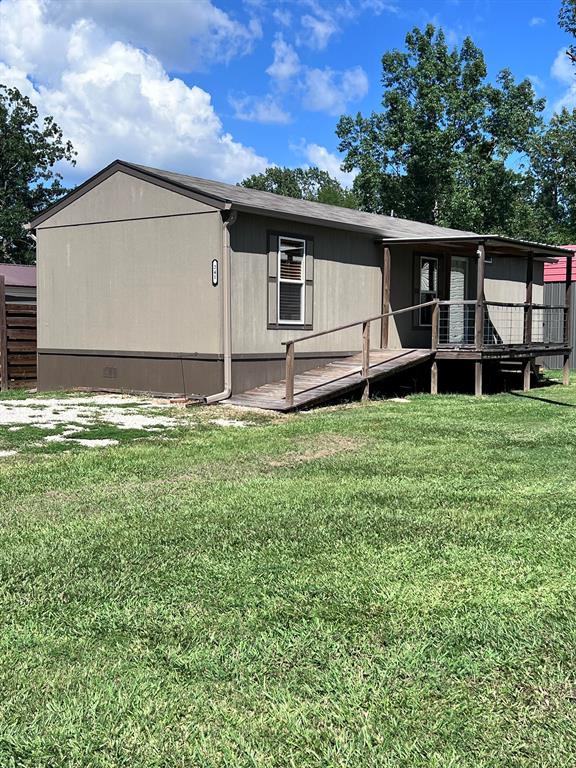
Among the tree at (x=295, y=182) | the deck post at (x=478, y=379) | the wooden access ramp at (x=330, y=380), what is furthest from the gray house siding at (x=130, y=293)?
the tree at (x=295, y=182)

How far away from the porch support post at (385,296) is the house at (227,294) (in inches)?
0.8

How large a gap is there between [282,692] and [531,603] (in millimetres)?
1333

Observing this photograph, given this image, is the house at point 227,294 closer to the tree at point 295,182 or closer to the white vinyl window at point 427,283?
the white vinyl window at point 427,283

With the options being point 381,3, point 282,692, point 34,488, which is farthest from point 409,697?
point 381,3

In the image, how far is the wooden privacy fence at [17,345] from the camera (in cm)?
1375

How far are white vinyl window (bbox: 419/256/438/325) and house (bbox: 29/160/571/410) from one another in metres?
0.15

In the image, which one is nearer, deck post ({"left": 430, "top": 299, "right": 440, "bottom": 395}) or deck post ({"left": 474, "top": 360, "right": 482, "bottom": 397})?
deck post ({"left": 474, "top": 360, "right": 482, "bottom": 397})

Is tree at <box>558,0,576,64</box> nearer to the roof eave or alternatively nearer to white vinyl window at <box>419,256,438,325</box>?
the roof eave

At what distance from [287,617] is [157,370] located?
9332 mm

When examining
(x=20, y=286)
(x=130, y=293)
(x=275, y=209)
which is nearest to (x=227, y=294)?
(x=275, y=209)

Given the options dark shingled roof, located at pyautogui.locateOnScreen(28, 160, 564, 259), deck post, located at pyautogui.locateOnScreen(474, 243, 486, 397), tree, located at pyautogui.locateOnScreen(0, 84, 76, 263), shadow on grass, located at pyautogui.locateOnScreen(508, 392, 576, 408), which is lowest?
shadow on grass, located at pyautogui.locateOnScreen(508, 392, 576, 408)

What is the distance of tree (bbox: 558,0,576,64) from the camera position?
29.5m

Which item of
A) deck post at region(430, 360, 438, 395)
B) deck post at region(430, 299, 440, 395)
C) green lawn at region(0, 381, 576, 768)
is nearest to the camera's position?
green lawn at region(0, 381, 576, 768)

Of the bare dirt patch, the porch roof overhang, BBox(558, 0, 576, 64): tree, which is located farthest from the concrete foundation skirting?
BBox(558, 0, 576, 64): tree
